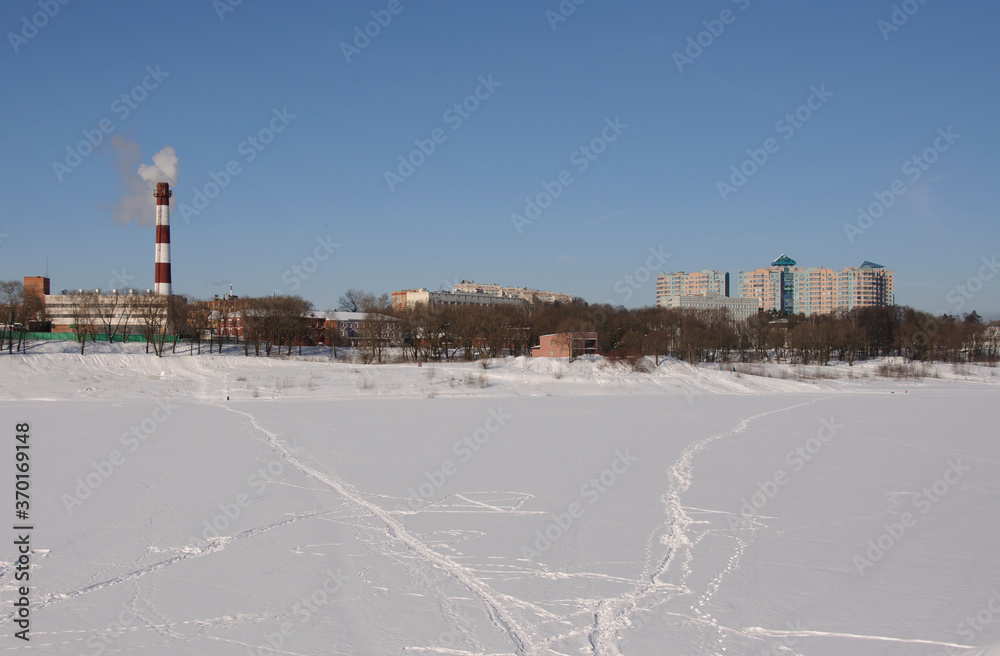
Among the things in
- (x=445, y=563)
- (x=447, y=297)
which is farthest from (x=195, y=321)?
(x=447, y=297)

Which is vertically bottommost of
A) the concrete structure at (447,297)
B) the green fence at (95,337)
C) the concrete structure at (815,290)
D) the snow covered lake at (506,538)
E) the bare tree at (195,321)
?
the snow covered lake at (506,538)

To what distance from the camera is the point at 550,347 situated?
190 ft

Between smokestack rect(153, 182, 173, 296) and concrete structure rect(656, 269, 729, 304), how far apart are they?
134482 mm

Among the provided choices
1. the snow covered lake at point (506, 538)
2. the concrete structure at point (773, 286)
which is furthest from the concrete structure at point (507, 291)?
the snow covered lake at point (506, 538)

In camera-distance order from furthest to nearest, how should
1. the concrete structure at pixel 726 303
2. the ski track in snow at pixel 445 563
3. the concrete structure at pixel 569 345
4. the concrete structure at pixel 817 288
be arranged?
the concrete structure at pixel 817 288 → the concrete structure at pixel 726 303 → the concrete structure at pixel 569 345 → the ski track in snow at pixel 445 563

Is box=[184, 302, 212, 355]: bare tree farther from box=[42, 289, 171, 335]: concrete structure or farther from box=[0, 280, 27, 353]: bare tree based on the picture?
box=[0, 280, 27, 353]: bare tree

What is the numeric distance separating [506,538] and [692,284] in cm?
17708

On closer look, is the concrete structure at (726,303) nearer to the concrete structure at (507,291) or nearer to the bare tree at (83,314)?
the concrete structure at (507,291)

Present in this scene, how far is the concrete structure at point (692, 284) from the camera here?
174 metres

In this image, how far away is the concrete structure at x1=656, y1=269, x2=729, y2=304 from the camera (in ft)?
573

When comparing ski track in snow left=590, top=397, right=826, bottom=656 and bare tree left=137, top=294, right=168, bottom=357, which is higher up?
bare tree left=137, top=294, right=168, bottom=357

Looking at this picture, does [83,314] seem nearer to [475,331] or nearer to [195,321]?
[195,321]

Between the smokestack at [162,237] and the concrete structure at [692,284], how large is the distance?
13448cm

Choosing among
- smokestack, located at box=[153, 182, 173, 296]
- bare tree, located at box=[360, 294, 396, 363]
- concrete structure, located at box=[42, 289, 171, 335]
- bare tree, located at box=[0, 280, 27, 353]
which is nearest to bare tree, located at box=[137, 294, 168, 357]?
concrete structure, located at box=[42, 289, 171, 335]
